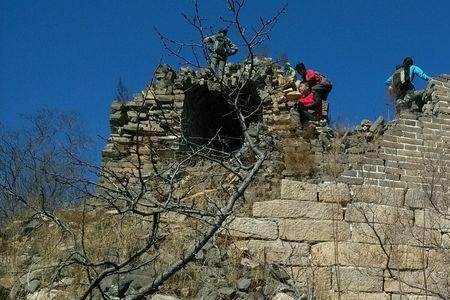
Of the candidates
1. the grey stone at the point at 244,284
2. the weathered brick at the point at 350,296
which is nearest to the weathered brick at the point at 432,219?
the weathered brick at the point at 350,296

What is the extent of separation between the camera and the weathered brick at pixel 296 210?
7117 millimetres

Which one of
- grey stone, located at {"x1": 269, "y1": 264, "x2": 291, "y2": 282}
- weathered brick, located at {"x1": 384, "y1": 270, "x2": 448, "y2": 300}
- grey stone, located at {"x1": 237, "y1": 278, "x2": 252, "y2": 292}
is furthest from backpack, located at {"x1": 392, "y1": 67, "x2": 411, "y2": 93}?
grey stone, located at {"x1": 237, "y1": 278, "x2": 252, "y2": 292}

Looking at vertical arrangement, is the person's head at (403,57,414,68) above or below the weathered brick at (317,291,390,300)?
above

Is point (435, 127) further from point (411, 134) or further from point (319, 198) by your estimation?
point (319, 198)

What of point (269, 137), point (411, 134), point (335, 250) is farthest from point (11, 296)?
point (411, 134)

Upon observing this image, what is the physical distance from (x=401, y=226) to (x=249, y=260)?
1828mm

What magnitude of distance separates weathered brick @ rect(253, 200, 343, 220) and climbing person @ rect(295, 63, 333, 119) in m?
3.16

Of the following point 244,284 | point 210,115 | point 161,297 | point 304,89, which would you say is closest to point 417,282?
point 244,284

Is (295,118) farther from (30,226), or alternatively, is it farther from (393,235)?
(30,226)

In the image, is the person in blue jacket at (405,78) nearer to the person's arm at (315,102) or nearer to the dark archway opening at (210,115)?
the person's arm at (315,102)

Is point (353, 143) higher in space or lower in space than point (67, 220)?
higher

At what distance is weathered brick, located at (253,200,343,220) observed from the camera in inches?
280

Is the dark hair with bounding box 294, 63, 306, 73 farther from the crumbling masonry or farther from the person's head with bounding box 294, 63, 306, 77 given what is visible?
the crumbling masonry

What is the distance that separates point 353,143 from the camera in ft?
28.8
